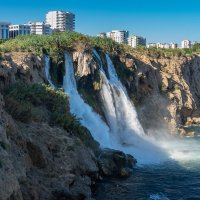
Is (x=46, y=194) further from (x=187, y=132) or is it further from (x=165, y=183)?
(x=187, y=132)

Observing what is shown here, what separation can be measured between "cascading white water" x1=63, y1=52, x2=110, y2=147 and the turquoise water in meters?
6.31

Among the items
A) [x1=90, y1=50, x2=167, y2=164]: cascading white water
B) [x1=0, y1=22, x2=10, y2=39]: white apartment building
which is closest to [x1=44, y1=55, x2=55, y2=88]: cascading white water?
[x1=90, y1=50, x2=167, y2=164]: cascading white water

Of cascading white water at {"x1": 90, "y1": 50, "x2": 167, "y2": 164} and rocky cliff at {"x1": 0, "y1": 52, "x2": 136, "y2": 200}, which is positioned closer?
rocky cliff at {"x1": 0, "y1": 52, "x2": 136, "y2": 200}

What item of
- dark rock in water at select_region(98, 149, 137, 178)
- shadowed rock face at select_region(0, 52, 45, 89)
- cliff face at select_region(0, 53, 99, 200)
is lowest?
dark rock in water at select_region(98, 149, 137, 178)

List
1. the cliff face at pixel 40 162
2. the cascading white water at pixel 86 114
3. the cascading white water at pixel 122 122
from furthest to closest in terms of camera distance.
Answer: the cascading white water at pixel 122 122, the cascading white water at pixel 86 114, the cliff face at pixel 40 162

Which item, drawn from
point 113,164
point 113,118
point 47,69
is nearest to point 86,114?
point 113,118

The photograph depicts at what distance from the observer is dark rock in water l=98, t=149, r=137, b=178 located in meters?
29.6

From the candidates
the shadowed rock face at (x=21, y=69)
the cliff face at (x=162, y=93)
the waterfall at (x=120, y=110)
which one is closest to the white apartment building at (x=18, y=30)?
the cliff face at (x=162, y=93)

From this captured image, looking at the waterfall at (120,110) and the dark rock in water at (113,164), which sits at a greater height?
the waterfall at (120,110)

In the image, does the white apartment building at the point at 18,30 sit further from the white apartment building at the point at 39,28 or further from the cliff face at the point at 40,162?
the cliff face at the point at 40,162

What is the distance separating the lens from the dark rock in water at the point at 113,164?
29.6m

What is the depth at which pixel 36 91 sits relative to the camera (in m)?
29.7

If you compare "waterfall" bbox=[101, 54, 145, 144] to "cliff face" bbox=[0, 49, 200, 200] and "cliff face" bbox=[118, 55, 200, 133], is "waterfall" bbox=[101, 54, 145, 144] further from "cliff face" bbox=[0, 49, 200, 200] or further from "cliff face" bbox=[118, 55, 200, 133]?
"cliff face" bbox=[118, 55, 200, 133]

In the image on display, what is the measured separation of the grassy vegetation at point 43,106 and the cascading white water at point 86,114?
6951 mm
